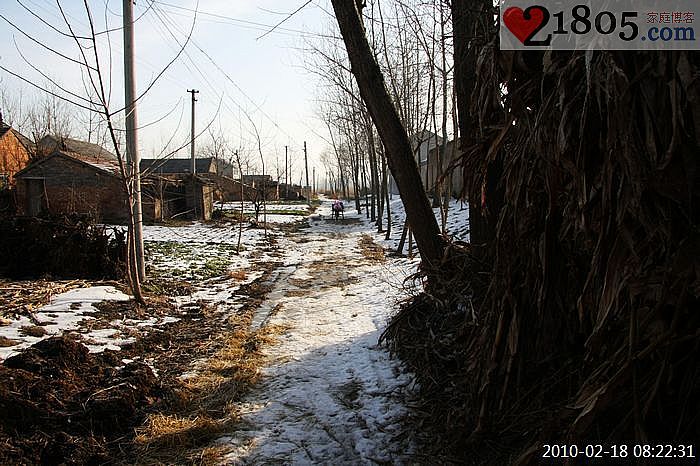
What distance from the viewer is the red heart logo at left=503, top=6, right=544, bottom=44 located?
2396 mm

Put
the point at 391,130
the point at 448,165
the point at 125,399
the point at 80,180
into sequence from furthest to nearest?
1. the point at 80,180
2. the point at 391,130
3. the point at 125,399
4. the point at 448,165

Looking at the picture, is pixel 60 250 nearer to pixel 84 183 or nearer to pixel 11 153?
pixel 84 183

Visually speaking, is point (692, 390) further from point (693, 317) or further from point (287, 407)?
point (287, 407)

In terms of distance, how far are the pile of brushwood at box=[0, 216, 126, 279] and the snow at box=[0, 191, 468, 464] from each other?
1.20 metres

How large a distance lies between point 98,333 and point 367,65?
461cm

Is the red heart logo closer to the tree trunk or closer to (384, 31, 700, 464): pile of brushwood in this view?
(384, 31, 700, 464): pile of brushwood

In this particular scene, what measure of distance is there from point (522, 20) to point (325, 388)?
345 centimetres

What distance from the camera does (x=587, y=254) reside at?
2305mm

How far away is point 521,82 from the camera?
2463 millimetres

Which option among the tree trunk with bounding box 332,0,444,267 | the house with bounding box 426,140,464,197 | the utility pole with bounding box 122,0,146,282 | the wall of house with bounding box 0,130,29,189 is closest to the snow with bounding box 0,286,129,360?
the utility pole with bounding box 122,0,146,282

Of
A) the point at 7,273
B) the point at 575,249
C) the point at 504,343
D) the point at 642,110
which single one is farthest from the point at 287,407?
the point at 7,273

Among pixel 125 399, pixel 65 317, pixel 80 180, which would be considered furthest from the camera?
pixel 80 180

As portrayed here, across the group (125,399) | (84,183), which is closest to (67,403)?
(125,399)

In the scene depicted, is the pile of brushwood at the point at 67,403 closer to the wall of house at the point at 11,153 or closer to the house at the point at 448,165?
the house at the point at 448,165
